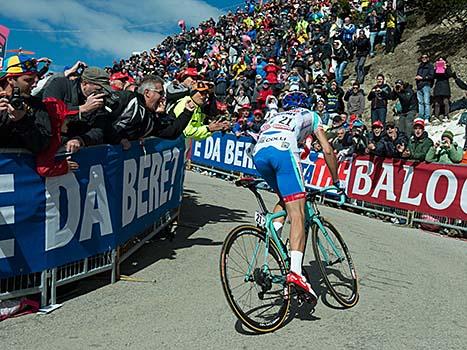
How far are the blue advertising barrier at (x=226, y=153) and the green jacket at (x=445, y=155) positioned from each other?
6730 mm

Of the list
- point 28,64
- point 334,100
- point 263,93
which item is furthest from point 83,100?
point 263,93

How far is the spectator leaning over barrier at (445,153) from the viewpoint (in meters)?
11.7

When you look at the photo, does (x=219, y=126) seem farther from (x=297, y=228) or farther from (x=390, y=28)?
(x=390, y=28)

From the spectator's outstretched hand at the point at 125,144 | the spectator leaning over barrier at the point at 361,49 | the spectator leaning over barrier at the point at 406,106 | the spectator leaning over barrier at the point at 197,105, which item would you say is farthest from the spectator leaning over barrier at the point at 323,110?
the spectator's outstretched hand at the point at 125,144

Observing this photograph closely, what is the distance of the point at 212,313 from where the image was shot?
5.39m

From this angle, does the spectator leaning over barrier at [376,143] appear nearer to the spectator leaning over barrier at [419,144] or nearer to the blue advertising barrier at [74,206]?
the spectator leaning over barrier at [419,144]

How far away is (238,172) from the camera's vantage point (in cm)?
1873

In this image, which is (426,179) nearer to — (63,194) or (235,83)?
(63,194)

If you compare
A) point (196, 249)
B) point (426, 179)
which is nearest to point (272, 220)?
point (196, 249)

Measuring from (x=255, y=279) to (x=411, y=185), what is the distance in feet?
26.5

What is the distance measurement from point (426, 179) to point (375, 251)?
380cm

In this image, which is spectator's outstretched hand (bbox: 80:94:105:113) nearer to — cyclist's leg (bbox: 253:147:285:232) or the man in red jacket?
cyclist's leg (bbox: 253:147:285:232)

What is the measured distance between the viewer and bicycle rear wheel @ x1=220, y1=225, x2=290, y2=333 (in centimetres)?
479

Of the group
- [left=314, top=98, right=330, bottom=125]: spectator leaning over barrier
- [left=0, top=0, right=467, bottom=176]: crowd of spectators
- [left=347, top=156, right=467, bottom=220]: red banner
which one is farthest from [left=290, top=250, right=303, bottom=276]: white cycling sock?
[left=314, top=98, right=330, bottom=125]: spectator leaning over barrier
